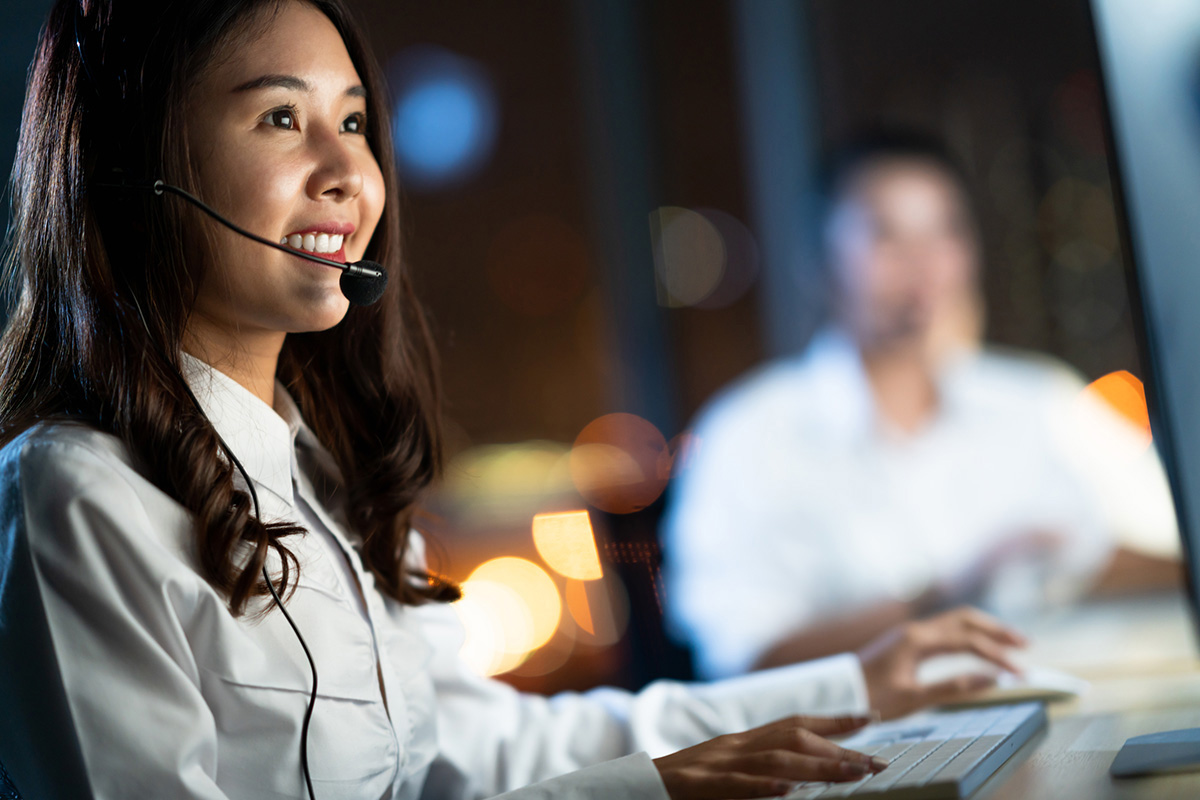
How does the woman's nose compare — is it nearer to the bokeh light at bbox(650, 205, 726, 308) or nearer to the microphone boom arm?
the microphone boom arm

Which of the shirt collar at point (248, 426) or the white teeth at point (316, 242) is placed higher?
the white teeth at point (316, 242)

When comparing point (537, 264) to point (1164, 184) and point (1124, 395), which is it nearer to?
point (1124, 395)

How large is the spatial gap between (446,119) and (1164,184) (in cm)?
270

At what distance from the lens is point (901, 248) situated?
2.01 metres

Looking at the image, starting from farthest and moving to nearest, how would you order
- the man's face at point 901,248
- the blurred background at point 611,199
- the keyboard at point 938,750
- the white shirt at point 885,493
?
the blurred background at point 611,199 < the man's face at point 901,248 < the white shirt at point 885,493 < the keyboard at point 938,750

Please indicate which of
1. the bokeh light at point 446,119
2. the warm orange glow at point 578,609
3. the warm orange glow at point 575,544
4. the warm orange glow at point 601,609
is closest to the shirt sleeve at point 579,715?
the warm orange glow at point 601,609

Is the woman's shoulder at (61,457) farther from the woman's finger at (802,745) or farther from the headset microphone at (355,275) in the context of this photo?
the woman's finger at (802,745)

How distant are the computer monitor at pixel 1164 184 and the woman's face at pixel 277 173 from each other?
1.95 ft

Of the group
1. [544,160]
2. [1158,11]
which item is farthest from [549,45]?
[1158,11]

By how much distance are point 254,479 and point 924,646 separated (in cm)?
→ 70

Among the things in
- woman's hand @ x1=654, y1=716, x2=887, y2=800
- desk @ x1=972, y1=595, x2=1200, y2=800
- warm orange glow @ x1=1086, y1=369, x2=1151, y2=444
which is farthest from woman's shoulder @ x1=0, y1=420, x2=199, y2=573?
warm orange glow @ x1=1086, y1=369, x2=1151, y2=444

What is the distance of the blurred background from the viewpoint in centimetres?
272

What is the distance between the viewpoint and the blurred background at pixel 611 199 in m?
2.72

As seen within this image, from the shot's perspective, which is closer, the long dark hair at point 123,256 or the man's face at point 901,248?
the long dark hair at point 123,256
